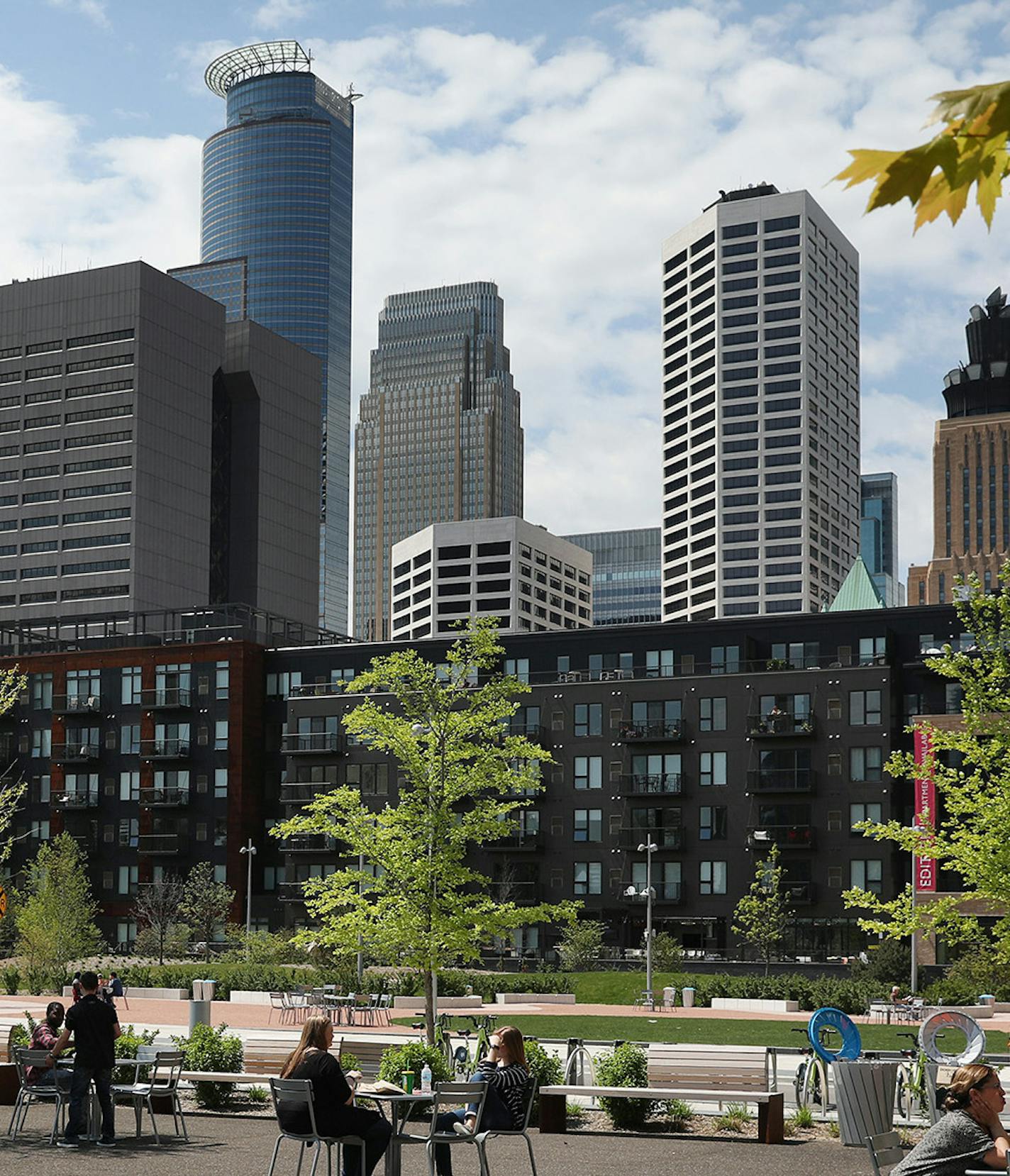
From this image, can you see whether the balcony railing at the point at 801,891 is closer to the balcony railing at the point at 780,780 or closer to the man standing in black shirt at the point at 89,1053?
the balcony railing at the point at 780,780

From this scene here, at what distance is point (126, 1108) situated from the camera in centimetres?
2362

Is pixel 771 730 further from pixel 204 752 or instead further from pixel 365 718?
pixel 365 718

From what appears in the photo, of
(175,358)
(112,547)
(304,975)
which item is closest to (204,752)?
(304,975)

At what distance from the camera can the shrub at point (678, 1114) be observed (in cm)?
2203

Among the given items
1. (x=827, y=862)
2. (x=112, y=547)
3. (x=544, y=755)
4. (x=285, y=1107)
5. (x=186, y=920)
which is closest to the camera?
(x=285, y=1107)

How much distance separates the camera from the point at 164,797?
4043 inches

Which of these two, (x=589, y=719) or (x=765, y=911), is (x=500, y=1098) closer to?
(x=765, y=911)

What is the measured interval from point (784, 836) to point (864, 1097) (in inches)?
2698

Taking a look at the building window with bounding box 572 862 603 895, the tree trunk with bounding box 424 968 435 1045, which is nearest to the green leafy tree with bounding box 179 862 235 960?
the building window with bounding box 572 862 603 895

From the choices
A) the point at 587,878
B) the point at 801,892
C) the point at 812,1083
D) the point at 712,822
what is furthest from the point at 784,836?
the point at 812,1083

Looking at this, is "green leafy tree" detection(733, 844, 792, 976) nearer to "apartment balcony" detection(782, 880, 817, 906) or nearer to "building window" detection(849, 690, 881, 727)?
"apartment balcony" detection(782, 880, 817, 906)

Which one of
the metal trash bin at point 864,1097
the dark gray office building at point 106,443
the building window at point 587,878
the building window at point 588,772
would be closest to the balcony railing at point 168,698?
the building window at point 588,772

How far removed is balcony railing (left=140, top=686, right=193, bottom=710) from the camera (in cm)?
10369

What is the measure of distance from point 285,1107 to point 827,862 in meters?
73.9
